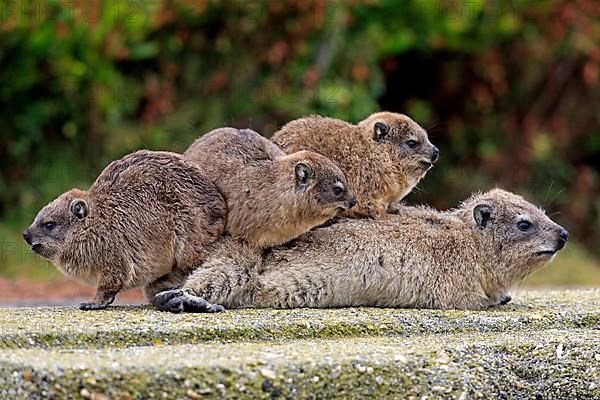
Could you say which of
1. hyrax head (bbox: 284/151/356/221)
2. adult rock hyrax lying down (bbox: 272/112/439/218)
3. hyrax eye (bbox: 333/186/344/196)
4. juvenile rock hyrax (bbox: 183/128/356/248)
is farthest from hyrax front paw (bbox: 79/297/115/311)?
adult rock hyrax lying down (bbox: 272/112/439/218)

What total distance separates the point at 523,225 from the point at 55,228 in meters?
3.52

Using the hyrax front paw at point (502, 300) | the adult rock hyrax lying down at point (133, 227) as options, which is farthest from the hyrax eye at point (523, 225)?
the adult rock hyrax lying down at point (133, 227)

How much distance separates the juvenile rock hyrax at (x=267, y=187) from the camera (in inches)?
286

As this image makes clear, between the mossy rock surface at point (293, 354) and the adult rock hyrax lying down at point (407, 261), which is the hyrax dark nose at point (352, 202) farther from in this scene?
the mossy rock surface at point (293, 354)

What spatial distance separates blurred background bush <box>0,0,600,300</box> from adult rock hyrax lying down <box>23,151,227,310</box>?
687 centimetres

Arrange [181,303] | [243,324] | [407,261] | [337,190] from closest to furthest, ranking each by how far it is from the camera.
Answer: [243,324] < [181,303] < [337,190] < [407,261]

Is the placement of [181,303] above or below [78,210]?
below

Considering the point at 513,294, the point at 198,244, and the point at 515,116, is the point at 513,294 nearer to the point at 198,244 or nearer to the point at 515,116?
the point at 198,244

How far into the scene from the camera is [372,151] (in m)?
8.11

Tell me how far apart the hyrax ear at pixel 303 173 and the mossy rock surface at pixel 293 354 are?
36.4 inches

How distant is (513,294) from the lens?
9258 mm

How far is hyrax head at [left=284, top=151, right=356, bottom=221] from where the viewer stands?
24.1ft

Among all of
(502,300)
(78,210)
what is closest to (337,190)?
(502,300)

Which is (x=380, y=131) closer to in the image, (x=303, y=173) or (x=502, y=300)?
(x=303, y=173)
